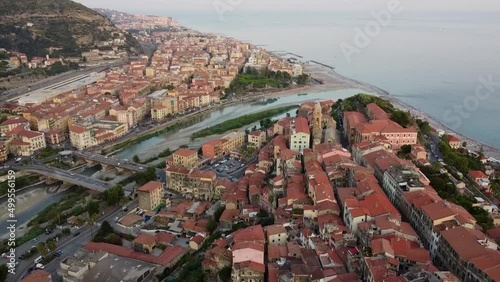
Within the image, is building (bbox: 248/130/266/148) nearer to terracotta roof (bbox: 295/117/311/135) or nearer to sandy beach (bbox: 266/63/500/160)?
terracotta roof (bbox: 295/117/311/135)

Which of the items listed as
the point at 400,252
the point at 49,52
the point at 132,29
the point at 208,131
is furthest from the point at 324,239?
the point at 132,29

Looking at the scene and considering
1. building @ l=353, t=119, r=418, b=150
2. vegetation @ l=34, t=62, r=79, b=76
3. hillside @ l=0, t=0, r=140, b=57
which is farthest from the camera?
hillside @ l=0, t=0, r=140, b=57

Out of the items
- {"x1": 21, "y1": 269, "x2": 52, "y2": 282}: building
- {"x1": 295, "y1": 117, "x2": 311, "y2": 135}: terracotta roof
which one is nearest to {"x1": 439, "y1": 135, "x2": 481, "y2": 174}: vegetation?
{"x1": 295, "y1": 117, "x2": 311, "y2": 135}: terracotta roof

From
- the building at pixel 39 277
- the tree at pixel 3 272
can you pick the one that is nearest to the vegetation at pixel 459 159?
the building at pixel 39 277

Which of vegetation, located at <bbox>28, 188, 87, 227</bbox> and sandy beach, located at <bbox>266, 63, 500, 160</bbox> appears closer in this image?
vegetation, located at <bbox>28, 188, 87, 227</bbox>

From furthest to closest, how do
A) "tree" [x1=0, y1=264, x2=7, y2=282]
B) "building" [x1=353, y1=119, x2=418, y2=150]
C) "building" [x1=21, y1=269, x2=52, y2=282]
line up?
"building" [x1=353, y1=119, x2=418, y2=150], "tree" [x1=0, y1=264, x2=7, y2=282], "building" [x1=21, y1=269, x2=52, y2=282]
